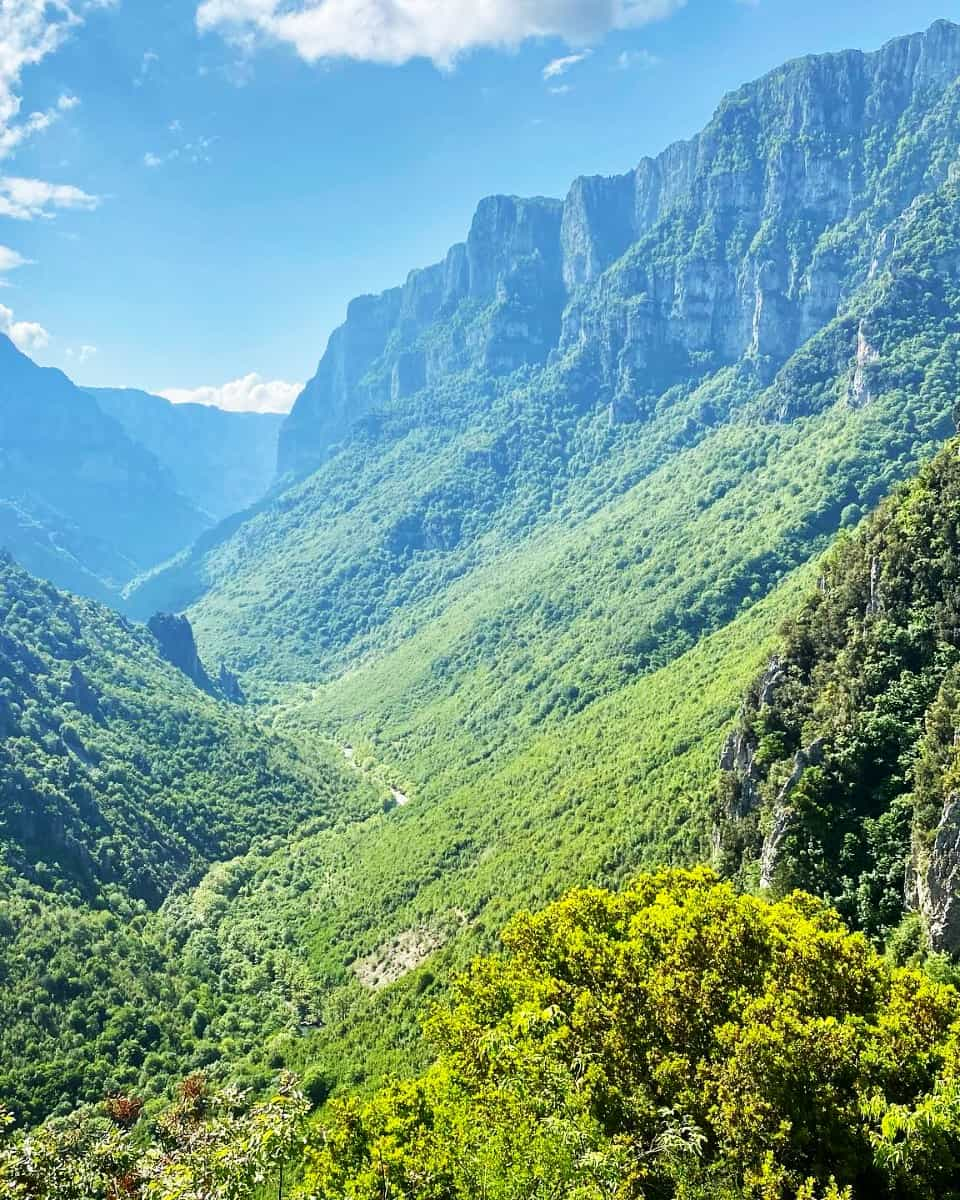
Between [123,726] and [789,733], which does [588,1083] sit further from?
[123,726]

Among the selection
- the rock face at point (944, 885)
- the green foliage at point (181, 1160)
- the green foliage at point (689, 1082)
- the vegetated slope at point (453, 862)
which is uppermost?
the green foliage at point (181, 1160)

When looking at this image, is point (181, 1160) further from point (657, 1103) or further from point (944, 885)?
point (944, 885)

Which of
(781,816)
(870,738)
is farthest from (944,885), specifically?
(870,738)

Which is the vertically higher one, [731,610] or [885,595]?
[885,595]

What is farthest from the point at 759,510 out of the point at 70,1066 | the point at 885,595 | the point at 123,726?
the point at 70,1066

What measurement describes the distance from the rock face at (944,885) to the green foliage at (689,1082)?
648 cm

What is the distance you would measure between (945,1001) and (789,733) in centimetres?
3278

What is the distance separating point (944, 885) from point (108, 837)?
421ft

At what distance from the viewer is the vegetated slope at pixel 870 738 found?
146 feet

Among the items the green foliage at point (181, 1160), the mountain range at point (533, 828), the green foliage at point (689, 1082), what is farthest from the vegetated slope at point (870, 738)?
the green foliage at point (181, 1160)

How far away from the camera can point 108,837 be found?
131500 mm

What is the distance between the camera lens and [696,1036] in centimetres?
2972

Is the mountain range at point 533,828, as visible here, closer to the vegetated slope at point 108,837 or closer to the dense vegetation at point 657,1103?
the dense vegetation at point 657,1103

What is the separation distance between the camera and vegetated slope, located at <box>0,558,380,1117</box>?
295 ft
